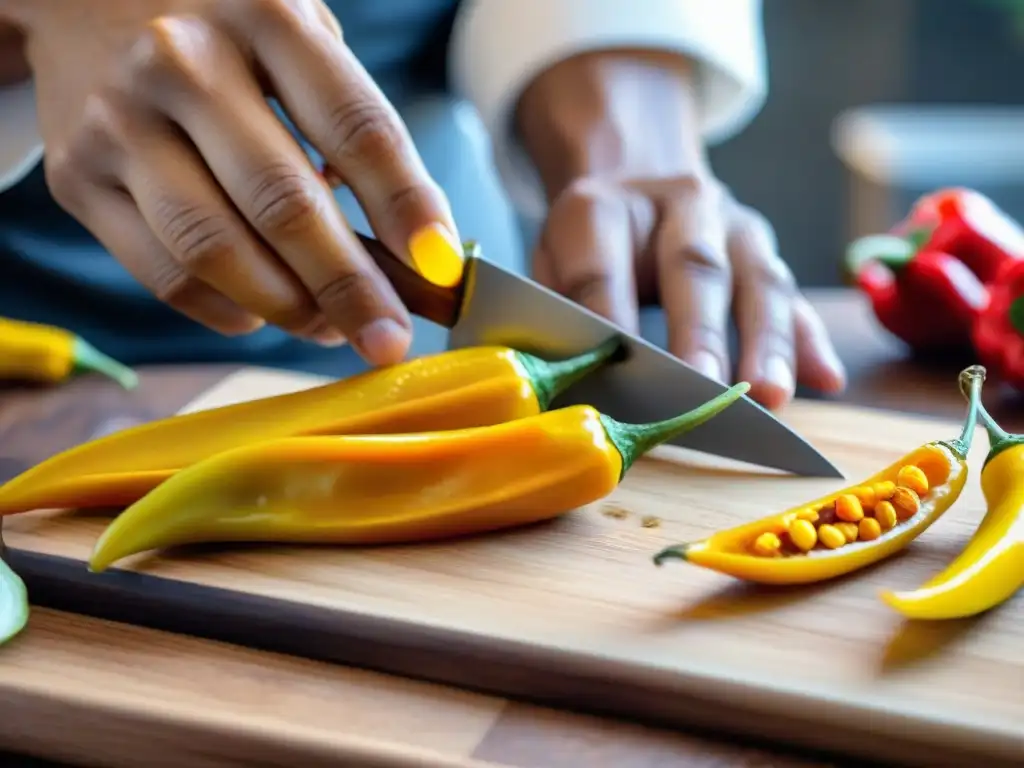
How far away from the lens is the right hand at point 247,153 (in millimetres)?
823

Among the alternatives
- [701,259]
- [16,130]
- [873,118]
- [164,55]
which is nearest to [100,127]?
[164,55]

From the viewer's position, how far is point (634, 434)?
0.79 m

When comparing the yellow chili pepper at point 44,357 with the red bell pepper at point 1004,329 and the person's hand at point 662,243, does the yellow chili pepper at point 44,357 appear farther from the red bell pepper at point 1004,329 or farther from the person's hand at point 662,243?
the red bell pepper at point 1004,329

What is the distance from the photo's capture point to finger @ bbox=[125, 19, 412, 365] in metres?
0.82

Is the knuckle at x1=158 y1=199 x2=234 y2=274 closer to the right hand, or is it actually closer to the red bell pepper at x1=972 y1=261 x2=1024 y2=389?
the right hand

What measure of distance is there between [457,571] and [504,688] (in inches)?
4.0

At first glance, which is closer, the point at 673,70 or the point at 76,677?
the point at 76,677

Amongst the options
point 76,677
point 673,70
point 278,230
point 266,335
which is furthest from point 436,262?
point 673,70

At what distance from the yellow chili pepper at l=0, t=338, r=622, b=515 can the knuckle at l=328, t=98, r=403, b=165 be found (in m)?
0.16

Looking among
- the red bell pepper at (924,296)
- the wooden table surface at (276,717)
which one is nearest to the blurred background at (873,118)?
the red bell pepper at (924,296)

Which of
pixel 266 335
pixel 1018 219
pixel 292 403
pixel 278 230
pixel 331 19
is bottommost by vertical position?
pixel 1018 219

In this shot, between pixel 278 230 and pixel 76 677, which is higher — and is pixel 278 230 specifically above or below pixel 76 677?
above

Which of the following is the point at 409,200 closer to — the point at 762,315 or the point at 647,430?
the point at 647,430

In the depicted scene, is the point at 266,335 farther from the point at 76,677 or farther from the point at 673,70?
the point at 76,677
